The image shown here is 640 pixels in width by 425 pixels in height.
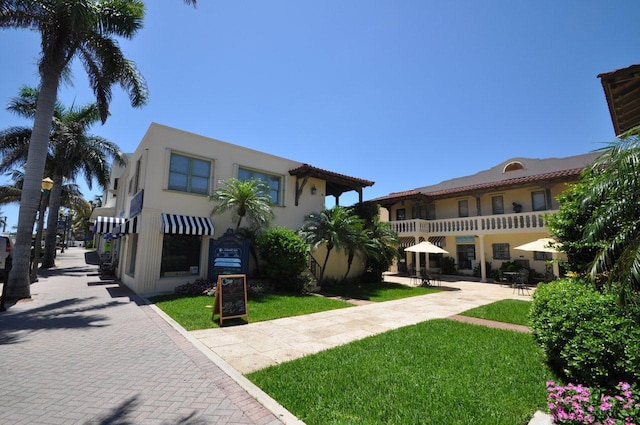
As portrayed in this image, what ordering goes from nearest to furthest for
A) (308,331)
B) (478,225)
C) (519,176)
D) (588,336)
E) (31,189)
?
(588,336), (308,331), (31,189), (478,225), (519,176)

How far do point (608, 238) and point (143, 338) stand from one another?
9.10 m

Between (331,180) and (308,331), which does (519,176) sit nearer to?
(331,180)

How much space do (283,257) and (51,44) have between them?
1201 cm

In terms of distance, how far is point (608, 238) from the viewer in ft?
14.8

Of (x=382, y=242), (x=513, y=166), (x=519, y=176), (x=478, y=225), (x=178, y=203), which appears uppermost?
(x=513, y=166)

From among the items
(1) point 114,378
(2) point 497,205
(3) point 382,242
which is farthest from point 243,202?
(2) point 497,205

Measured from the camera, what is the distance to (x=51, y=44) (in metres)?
10.8

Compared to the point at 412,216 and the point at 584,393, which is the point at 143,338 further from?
the point at 412,216

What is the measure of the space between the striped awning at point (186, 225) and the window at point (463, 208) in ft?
62.8

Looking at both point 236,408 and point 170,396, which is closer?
point 236,408

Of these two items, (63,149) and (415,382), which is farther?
(63,149)

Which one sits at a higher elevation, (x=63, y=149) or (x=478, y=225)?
(x=63, y=149)

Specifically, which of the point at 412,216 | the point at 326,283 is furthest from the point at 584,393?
the point at 412,216

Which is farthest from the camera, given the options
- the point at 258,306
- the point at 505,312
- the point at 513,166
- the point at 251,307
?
the point at 513,166
